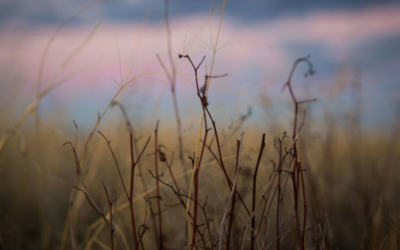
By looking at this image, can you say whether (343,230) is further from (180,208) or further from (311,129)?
(180,208)

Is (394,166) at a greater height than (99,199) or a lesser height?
greater

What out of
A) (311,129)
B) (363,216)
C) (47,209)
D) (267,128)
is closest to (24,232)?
(47,209)

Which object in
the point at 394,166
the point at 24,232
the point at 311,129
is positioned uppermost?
the point at 311,129

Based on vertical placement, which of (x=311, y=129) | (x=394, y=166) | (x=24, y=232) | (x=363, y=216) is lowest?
(x=24, y=232)

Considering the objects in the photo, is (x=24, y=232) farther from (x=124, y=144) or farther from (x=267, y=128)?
(x=267, y=128)

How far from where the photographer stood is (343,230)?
1.09 m

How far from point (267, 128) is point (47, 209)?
39.9 inches

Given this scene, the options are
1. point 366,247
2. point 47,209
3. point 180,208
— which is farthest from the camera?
point 47,209

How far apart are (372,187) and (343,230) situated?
0.71 feet

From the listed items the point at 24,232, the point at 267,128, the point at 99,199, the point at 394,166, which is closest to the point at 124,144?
the point at 99,199

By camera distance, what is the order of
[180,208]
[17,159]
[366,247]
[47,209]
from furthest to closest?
[17,159]
[47,209]
[180,208]
[366,247]

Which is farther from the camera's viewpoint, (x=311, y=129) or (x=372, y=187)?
(x=372, y=187)

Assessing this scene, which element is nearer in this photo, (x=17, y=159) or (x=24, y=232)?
(x=24, y=232)

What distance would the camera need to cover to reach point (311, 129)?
99cm
